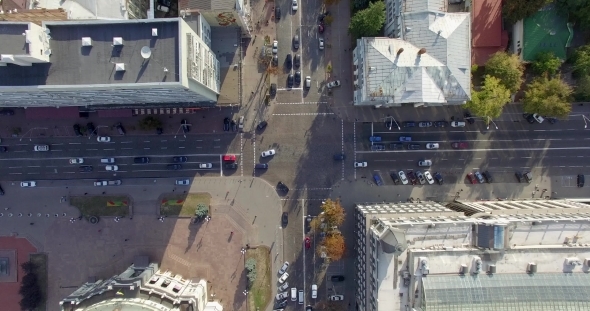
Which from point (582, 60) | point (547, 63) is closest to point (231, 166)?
point (547, 63)

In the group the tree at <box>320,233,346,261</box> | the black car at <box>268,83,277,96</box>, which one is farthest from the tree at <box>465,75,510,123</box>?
the black car at <box>268,83,277,96</box>

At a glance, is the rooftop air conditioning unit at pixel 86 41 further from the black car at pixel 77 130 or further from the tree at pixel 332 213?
the tree at pixel 332 213

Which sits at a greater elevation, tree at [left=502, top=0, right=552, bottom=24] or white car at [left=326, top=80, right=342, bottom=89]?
tree at [left=502, top=0, right=552, bottom=24]

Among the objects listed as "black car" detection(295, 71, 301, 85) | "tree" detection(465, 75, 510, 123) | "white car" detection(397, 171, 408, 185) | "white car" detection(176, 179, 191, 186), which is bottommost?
"white car" detection(176, 179, 191, 186)

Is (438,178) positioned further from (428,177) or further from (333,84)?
(333,84)

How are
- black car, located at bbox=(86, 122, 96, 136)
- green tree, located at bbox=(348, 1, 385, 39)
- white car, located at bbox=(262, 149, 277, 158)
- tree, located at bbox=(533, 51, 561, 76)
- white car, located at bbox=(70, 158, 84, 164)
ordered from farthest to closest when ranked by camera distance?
1. white car, located at bbox=(262, 149, 277, 158)
2. white car, located at bbox=(70, 158, 84, 164)
3. black car, located at bbox=(86, 122, 96, 136)
4. tree, located at bbox=(533, 51, 561, 76)
5. green tree, located at bbox=(348, 1, 385, 39)

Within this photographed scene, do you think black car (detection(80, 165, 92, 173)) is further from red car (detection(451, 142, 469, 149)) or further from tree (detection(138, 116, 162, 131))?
red car (detection(451, 142, 469, 149))

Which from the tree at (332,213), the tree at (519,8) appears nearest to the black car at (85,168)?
the tree at (332,213)
